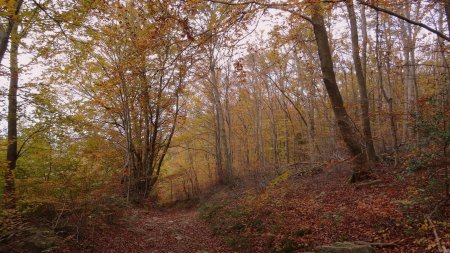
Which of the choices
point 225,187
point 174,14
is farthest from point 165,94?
point 174,14

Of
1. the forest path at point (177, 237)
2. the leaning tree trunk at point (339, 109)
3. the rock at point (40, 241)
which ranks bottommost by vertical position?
the forest path at point (177, 237)

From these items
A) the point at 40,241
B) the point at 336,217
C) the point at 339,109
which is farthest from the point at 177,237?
the point at 339,109

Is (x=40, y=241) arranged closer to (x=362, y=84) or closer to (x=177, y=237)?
(x=177, y=237)

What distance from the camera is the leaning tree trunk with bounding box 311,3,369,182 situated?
30.2 ft

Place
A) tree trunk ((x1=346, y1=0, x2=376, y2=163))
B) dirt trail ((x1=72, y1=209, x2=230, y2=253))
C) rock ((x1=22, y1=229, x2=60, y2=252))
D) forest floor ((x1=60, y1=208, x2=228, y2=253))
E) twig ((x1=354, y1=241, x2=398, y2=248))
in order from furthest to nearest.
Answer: tree trunk ((x1=346, y1=0, x2=376, y2=163)), dirt trail ((x1=72, y1=209, x2=230, y2=253)), forest floor ((x1=60, y1=208, x2=228, y2=253)), rock ((x1=22, y1=229, x2=60, y2=252)), twig ((x1=354, y1=241, x2=398, y2=248))

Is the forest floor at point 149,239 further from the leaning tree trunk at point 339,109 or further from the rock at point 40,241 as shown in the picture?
the leaning tree trunk at point 339,109

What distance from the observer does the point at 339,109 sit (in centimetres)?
916

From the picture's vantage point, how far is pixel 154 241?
9062mm

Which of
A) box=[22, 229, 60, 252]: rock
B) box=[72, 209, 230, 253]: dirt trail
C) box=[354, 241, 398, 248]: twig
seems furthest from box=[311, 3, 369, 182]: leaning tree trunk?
box=[22, 229, 60, 252]: rock

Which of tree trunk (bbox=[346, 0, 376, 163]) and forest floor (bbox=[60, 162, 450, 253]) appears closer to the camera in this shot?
forest floor (bbox=[60, 162, 450, 253])

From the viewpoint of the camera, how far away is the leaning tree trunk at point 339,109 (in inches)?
362

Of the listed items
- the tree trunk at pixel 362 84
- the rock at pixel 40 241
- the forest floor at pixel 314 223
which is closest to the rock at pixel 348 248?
the forest floor at pixel 314 223

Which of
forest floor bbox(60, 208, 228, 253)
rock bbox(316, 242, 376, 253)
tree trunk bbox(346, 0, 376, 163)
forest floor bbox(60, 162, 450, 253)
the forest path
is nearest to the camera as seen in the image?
rock bbox(316, 242, 376, 253)

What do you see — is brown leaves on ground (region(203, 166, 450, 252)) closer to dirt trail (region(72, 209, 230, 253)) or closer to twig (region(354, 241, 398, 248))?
twig (region(354, 241, 398, 248))
